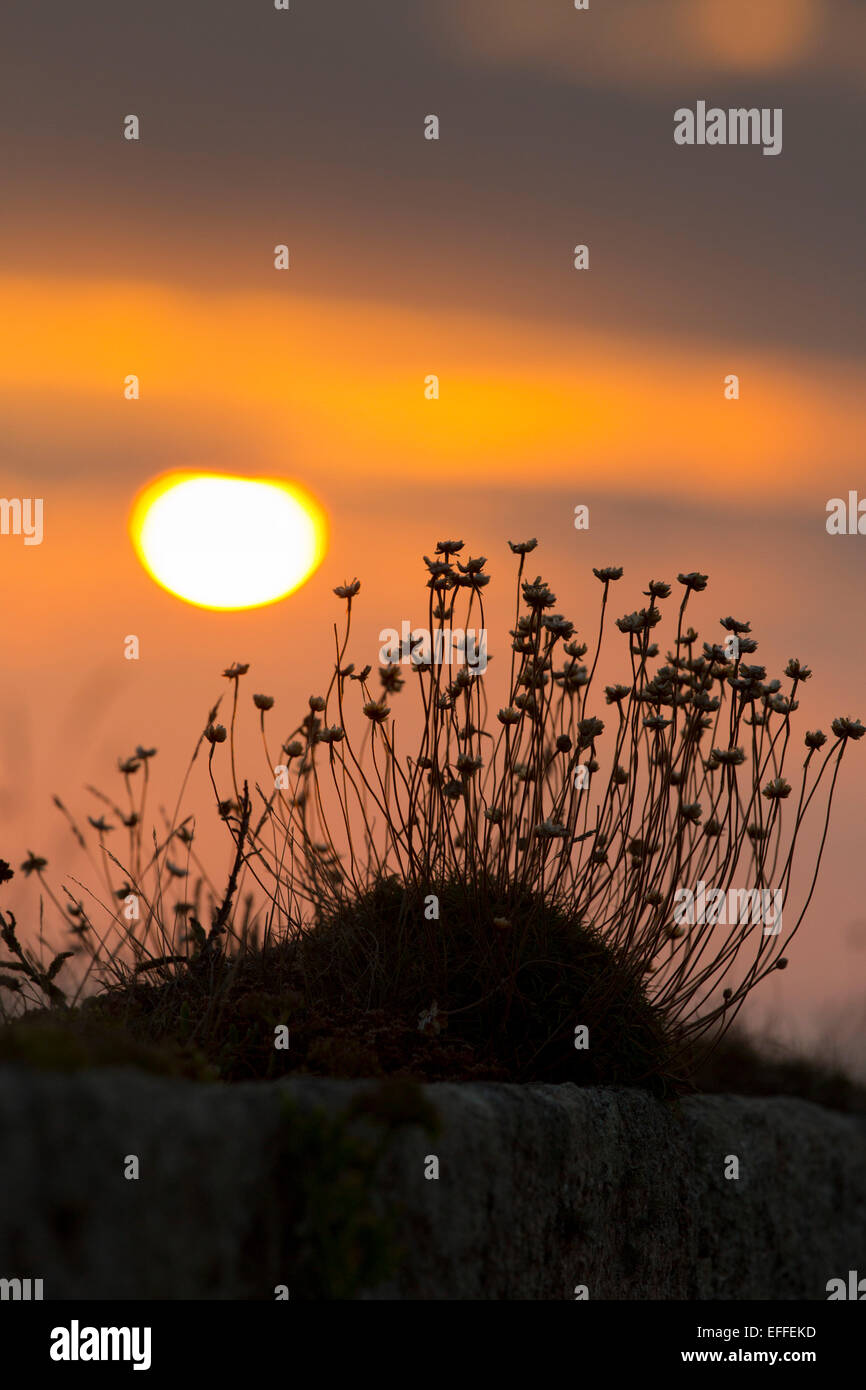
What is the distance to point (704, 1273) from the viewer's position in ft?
14.6

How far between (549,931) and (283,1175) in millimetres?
2121

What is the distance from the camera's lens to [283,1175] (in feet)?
8.30

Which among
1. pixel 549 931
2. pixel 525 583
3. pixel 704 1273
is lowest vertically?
pixel 704 1273

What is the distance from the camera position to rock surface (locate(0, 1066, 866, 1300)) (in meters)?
2.11

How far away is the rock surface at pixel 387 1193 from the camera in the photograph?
6.93 feet

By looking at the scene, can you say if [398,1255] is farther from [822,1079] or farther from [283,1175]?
[822,1079]

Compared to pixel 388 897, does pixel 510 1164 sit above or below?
below

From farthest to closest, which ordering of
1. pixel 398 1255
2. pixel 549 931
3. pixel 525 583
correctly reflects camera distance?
pixel 549 931 < pixel 525 583 < pixel 398 1255

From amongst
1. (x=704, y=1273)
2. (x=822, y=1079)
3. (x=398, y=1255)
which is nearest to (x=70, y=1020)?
(x=398, y=1255)

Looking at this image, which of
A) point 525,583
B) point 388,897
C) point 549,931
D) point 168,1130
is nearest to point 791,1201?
point 549,931

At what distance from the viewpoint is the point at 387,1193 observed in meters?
2.80

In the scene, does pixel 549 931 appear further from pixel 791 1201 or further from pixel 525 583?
pixel 791 1201
